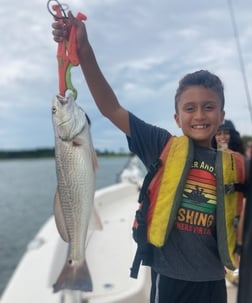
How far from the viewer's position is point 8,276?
9805 millimetres

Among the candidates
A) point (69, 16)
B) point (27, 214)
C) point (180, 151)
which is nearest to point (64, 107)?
point (69, 16)

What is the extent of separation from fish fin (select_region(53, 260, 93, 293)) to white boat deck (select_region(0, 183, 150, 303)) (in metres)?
0.51

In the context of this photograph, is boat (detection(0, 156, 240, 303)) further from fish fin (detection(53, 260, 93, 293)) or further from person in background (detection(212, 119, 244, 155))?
person in background (detection(212, 119, 244, 155))

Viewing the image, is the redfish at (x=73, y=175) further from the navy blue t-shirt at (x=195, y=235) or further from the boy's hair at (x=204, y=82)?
the boy's hair at (x=204, y=82)

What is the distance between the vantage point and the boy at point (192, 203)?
2.00m

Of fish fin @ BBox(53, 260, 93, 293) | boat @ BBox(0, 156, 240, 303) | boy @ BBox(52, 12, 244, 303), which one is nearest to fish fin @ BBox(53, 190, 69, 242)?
fish fin @ BBox(53, 260, 93, 293)

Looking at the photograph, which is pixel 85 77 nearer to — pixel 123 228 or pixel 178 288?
pixel 178 288

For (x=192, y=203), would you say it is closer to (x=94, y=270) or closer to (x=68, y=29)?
(x=68, y=29)

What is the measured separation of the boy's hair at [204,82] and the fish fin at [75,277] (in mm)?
969

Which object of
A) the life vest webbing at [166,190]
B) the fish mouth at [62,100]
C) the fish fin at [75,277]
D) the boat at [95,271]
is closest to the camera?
the fish mouth at [62,100]

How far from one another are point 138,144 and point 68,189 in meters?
0.48

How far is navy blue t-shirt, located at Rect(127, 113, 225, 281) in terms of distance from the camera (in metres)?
2.00

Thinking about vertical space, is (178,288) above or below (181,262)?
below

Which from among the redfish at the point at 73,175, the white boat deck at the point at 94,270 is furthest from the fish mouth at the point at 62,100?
the white boat deck at the point at 94,270
